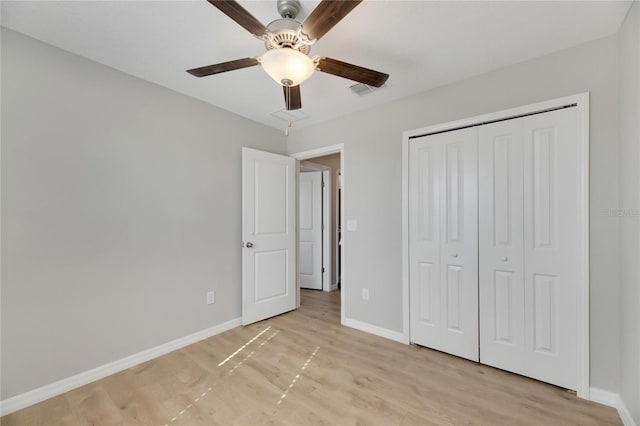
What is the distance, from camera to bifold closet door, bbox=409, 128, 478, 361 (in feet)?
7.56

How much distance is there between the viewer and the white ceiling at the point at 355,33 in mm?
1563

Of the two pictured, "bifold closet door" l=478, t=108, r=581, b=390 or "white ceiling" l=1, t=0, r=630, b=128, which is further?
"bifold closet door" l=478, t=108, r=581, b=390

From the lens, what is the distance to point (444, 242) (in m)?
2.44

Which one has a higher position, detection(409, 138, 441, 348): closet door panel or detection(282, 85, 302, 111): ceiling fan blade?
detection(282, 85, 302, 111): ceiling fan blade

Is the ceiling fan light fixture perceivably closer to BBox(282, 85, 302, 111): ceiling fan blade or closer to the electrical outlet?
BBox(282, 85, 302, 111): ceiling fan blade

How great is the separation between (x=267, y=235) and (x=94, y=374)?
1888 millimetres

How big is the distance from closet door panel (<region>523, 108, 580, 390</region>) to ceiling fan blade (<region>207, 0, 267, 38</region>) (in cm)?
203

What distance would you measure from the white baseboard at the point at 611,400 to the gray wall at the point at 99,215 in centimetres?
307

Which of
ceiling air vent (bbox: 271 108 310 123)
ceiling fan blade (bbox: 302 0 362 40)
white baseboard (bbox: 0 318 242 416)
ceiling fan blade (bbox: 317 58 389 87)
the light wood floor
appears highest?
ceiling air vent (bbox: 271 108 310 123)

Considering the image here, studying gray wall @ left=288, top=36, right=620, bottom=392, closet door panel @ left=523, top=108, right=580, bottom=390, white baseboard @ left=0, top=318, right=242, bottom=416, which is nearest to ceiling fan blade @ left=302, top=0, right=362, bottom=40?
gray wall @ left=288, top=36, right=620, bottom=392

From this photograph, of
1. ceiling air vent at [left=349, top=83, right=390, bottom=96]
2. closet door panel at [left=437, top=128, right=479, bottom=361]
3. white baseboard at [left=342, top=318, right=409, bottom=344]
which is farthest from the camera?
white baseboard at [left=342, top=318, right=409, bottom=344]

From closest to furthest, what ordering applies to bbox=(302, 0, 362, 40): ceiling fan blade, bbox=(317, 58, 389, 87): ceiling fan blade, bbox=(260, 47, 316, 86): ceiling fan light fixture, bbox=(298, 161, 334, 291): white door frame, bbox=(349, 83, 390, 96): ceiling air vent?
bbox=(302, 0, 362, 40): ceiling fan blade
bbox=(260, 47, 316, 86): ceiling fan light fixture
bbox=(317, 58, 389, 87): ceiling fan blade
bbox=(349, 83, 390, 96): ceiling air vent
bbox=(298, 161, 334, 291): white door frame

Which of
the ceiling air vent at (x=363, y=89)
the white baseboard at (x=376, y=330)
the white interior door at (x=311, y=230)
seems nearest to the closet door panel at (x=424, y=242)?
the white baseboard at (x=376, y=330)

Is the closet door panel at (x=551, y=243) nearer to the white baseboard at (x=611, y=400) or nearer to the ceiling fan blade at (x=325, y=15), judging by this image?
the white baseboard at (x=611, y=400)
